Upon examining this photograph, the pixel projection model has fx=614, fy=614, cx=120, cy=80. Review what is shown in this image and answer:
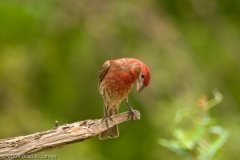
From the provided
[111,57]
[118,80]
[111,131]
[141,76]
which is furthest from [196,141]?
[111,57]

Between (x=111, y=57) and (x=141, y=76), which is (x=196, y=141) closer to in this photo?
(x=141, y=76)

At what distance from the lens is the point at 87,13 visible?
30.1 feet

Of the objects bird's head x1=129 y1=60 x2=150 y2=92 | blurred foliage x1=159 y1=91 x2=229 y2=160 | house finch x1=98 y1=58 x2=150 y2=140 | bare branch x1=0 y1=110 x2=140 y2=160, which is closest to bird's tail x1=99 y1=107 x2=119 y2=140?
house finch x1=98 y1=58 x2=150 y2=140

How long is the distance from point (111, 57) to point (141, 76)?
3422 mm

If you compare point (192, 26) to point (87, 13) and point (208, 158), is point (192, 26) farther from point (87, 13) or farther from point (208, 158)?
point (208, 158)

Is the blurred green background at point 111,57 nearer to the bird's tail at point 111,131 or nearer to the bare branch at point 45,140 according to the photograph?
the bird's tail at point 111,131

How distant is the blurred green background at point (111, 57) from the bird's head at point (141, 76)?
2244mm

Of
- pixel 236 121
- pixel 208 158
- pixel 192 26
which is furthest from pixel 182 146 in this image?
pixel 192 26

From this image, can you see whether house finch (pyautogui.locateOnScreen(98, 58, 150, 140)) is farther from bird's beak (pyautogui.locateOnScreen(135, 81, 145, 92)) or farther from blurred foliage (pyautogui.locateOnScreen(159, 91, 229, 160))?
blurred foliage (pyautogui.locateOnScreen(159, 91, 229, 160))

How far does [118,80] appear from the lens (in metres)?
6.05

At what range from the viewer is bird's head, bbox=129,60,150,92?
18.1 ft

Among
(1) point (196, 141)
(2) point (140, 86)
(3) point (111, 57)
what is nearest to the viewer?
(1) point (196, 141)

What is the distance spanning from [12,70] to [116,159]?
6.36 feet

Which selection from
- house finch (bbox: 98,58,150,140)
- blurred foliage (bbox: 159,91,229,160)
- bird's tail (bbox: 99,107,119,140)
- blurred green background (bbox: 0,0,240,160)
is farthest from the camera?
blurred green background (bbox: 0,0,240,160)
